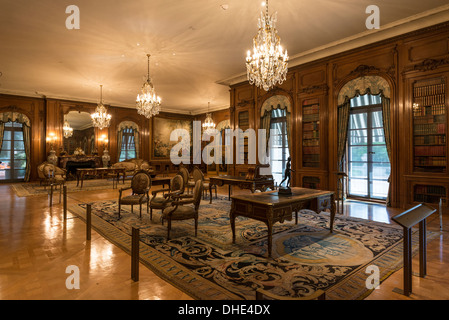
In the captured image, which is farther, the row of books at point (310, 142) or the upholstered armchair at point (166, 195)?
the row of books at point (310, 142)

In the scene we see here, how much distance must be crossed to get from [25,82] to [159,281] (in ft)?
36.5

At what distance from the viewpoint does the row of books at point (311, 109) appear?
752cm

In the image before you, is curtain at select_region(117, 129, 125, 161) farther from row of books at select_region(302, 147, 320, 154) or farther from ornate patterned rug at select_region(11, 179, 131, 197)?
row of books at select_region(302, 147, 320, 154)

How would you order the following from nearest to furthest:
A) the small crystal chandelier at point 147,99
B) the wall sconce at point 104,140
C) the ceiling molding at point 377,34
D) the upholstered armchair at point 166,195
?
the upholstered armchair at point 166,195
the ceiling molding at point 377,34
the small crystal chandelier at point 147,99
the wall sconce at point 104,140

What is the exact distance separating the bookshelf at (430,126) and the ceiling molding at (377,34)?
46.9 inches

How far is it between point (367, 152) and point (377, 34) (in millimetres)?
2938

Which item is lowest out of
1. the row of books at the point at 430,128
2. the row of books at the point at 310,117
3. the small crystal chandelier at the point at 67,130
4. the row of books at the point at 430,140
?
the row of books at the point at 430,140

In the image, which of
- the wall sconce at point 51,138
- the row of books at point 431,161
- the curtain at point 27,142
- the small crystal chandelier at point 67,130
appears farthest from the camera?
the small crystal chandelier at point 67,130

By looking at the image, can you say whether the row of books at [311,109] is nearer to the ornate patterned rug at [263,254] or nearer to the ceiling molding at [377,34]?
the ceiling molding at [377,34]

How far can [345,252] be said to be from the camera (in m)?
3.37

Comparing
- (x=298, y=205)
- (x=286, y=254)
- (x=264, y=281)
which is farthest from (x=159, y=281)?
(x=298, y=205)

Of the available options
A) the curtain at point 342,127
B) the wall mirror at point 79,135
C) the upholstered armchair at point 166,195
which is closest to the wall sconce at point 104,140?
the wall mirror at point 79,135

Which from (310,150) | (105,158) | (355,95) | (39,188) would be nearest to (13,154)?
(39,188)

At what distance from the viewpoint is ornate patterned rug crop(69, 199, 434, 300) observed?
8.23 ft
